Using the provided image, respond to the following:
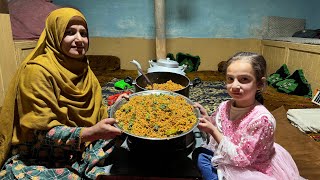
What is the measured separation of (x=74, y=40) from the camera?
1421 millimetres

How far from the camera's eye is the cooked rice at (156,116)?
1.26 m

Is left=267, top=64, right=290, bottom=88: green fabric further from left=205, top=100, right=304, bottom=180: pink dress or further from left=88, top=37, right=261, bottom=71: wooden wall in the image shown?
left=205, top=100, right=304, bottom=180: pink dress

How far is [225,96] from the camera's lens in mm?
3229

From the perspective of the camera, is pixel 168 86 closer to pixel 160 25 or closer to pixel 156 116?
pixel 156 116

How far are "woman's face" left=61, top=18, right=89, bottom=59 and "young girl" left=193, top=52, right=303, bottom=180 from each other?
2.72 ft

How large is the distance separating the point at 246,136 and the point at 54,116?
1.01m

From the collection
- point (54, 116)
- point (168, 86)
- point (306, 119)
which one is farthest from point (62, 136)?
point (306, 119)

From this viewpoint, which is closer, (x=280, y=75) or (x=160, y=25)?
(x=280, y=75)

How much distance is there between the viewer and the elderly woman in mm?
1229

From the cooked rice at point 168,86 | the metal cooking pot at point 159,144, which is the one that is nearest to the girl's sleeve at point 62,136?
the metal cooking pot at point 159,144

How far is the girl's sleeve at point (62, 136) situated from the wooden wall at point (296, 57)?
317cm

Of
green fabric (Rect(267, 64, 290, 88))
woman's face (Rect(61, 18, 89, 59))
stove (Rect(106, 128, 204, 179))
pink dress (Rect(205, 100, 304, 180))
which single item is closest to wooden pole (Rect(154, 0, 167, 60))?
green fabric (Rect(267, 64, 290, 88))

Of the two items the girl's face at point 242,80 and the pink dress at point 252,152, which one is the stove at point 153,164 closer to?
the pink dress at point 252,152

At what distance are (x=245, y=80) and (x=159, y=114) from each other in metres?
0.51
